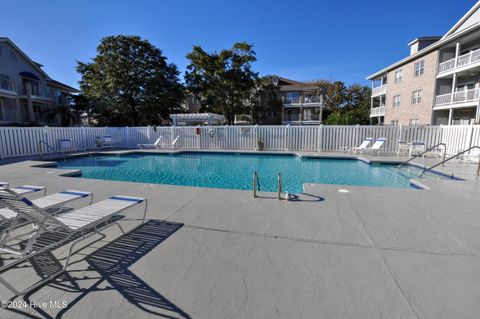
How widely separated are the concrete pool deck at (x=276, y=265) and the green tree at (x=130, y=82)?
27217 mm

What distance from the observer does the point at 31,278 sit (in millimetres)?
2297

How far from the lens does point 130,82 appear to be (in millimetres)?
26953

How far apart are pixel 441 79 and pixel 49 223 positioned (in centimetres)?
2586

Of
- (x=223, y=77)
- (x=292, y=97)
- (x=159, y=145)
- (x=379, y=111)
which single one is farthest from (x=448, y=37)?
(x=159, y=145)

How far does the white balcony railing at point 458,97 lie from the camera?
1564 cm

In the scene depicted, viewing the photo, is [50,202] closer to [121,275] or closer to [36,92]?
[121,275]

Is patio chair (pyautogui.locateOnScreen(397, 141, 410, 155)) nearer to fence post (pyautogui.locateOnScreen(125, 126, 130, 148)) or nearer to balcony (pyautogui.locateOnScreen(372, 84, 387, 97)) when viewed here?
balcony (pyautogui.locateOnScreen(372, 84, 387, 97))

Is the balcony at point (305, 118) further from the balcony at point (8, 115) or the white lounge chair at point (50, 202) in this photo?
the white lounge chair at point (50, 202)

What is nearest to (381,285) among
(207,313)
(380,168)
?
(207,313)

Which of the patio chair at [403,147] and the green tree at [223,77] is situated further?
the green tree at [223,77]

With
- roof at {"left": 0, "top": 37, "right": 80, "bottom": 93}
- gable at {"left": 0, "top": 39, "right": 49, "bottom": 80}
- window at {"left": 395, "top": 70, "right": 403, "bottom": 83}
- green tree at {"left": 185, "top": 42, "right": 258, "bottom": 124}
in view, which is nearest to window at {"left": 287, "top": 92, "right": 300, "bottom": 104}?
green tree at {"left": 185, "top": 42, "right": 258, "bottom": 124}

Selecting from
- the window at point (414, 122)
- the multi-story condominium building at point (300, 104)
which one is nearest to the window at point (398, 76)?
the window at point (414, 122)

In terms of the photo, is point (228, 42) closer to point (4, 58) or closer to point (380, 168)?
point (4, 58)

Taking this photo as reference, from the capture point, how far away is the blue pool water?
7886 millimetres
